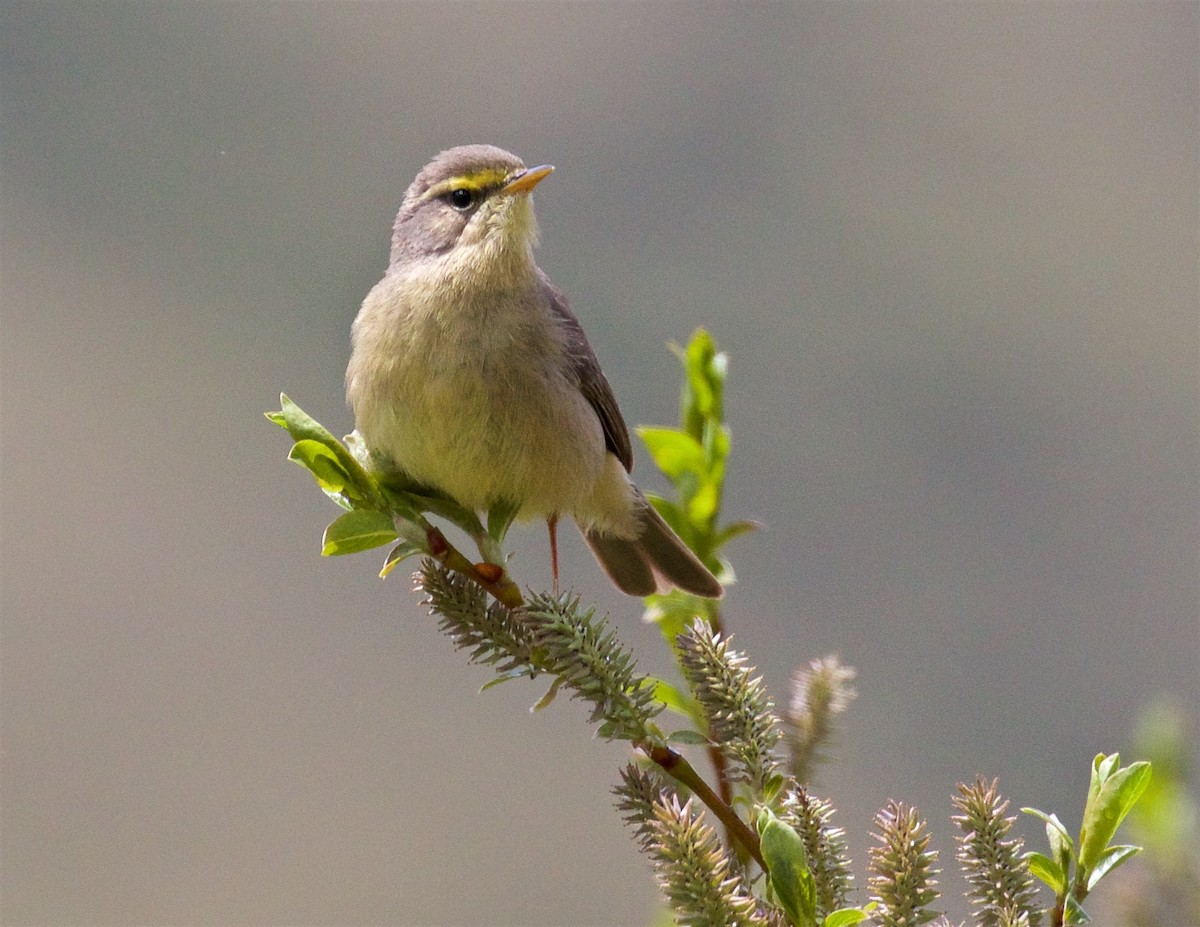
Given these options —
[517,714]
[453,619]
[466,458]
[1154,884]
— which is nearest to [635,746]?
[453,619]

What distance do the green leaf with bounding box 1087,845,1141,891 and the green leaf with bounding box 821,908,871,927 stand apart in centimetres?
32

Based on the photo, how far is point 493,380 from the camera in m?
3.26

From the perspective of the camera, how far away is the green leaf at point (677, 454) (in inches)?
90.6

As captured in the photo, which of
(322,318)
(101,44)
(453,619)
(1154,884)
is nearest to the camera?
(1154,884)

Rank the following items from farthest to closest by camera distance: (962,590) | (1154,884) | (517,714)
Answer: (962,590)
(517,714)
(1154,884)

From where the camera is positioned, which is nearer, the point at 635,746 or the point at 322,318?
the point at 635,746

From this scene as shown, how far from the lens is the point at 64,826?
18.6 m

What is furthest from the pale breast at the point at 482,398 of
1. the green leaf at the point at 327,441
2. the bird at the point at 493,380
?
the green leaf at the point at 327,441

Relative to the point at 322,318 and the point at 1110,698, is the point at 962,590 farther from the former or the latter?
the point at 322,318

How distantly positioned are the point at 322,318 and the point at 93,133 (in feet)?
20.9

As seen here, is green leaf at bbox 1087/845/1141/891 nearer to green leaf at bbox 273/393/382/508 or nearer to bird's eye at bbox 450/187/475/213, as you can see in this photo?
green leaf at bbox 273/393/382/508

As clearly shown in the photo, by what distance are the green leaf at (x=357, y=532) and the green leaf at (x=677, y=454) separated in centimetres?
57

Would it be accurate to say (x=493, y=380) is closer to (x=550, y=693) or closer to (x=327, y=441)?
(x=327, y=441)

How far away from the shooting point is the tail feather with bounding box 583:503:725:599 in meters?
3.73
